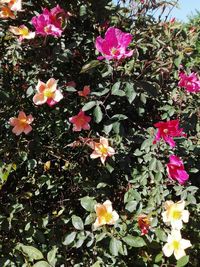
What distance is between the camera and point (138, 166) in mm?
1787

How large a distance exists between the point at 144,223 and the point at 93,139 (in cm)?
38

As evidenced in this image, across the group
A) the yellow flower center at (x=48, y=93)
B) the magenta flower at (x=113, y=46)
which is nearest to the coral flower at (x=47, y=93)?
the yellow flower center at (x=48, y=93)

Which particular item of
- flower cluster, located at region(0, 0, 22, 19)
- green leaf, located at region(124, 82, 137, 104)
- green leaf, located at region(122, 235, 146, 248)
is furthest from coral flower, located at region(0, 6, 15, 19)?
green leaf, located at region(122, 235, 146, 248)

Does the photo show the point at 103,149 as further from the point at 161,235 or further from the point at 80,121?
the point at 161,235

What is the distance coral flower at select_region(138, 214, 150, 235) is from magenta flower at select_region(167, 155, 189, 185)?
0.62ft

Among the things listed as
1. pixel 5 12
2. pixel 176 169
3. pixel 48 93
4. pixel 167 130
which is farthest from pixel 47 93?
pixel 176 169

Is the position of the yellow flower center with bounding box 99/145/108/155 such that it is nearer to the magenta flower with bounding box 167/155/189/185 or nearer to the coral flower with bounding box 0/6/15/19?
the magenta flower with bounding box 167/155/189/185

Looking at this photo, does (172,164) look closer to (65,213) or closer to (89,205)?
(89,205)

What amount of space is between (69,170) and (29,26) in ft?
2.07

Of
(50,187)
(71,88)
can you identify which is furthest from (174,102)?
(50,187)

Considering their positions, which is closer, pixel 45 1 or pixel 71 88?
pixel 71 88

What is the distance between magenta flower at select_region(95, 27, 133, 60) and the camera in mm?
1559

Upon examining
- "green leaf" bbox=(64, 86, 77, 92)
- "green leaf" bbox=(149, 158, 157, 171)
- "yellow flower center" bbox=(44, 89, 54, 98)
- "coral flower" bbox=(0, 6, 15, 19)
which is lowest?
"green leaf" bbox=(149, 158, 157, 171)

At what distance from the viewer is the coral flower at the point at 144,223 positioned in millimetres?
1547
